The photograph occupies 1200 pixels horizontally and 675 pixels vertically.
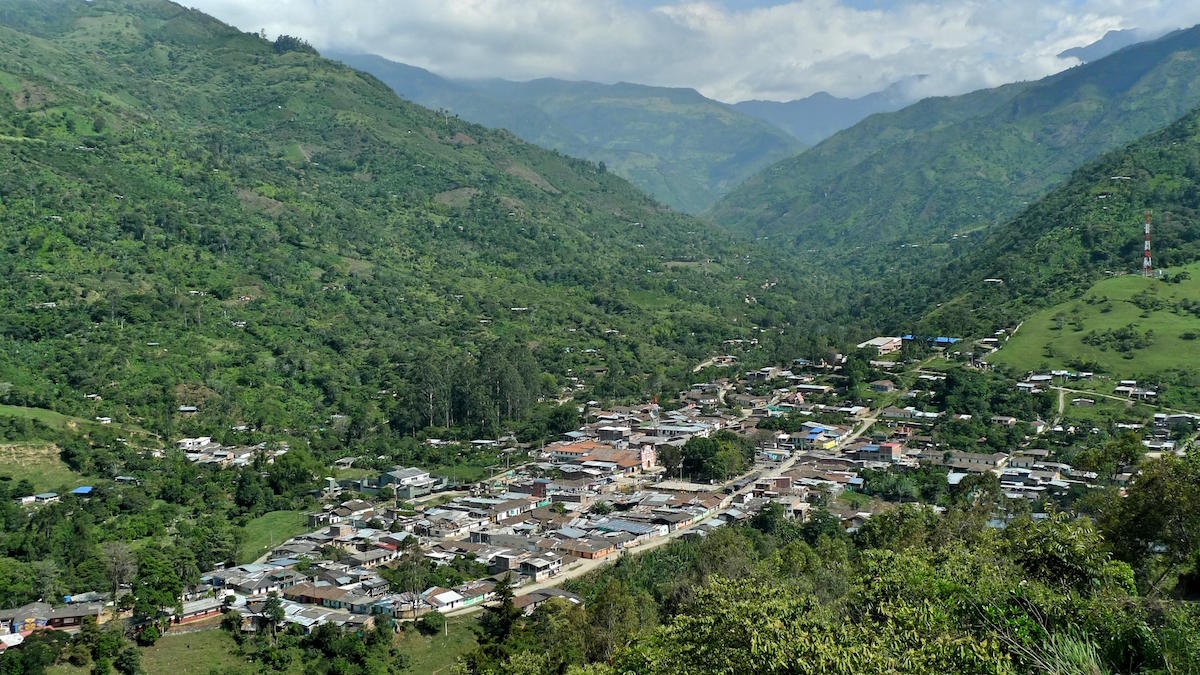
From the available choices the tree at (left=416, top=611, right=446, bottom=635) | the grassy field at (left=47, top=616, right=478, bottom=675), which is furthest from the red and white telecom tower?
the tree at (left=416, top=611, right=446, bottom=635)

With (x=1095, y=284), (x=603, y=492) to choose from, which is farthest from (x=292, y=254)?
(x=1095, y=284)

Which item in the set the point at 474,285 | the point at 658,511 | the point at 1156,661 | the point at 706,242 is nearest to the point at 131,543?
the point at 658,511

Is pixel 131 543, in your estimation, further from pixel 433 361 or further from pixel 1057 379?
pixel 1057 379

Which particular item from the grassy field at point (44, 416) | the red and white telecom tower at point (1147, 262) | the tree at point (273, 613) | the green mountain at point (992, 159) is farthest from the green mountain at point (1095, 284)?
the grassy field at point (44, 416)

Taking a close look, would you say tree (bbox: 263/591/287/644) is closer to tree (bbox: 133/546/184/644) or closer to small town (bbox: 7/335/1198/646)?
small town (bbox: 7/335/1198/646)

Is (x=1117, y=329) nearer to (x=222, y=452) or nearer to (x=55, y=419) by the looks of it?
(x=222, y=452)

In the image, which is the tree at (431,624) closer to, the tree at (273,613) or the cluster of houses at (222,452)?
the tree at (273,613)
